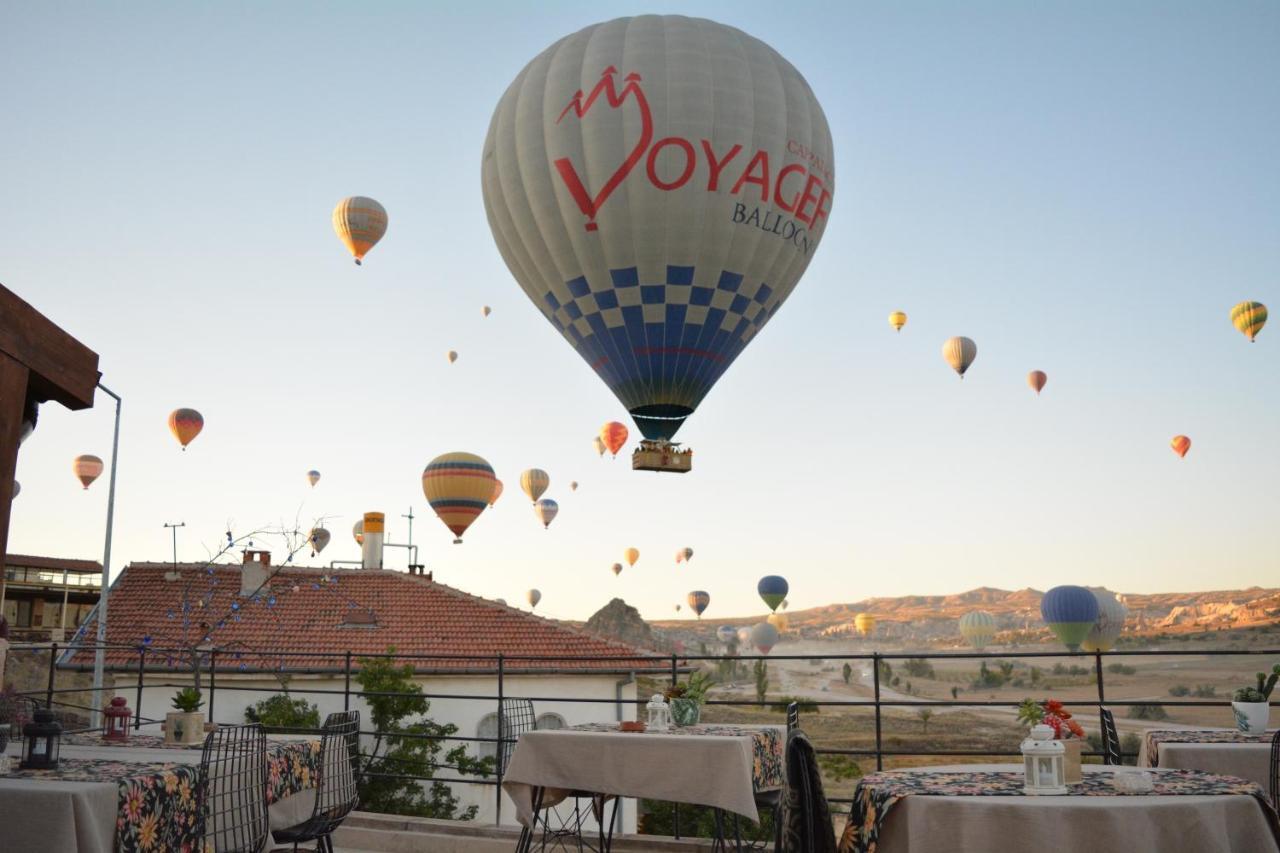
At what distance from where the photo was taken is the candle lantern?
463 cm

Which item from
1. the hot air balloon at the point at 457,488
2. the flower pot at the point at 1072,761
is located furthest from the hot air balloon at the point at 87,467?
the flower pot at the point at 1072,761

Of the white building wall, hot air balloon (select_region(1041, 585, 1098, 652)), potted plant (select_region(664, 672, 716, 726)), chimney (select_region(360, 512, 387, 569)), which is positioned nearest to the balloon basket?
the white building wall

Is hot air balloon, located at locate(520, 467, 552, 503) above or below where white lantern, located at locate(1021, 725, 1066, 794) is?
above

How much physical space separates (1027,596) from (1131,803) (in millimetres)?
78459

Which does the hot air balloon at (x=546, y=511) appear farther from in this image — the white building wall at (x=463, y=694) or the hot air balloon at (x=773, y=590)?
the white building wall at (x=463, y=694)

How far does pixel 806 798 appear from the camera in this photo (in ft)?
11.3

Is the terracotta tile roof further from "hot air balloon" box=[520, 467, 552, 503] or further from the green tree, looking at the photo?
"hot air balloon" box=[520, 467, 552, 503]

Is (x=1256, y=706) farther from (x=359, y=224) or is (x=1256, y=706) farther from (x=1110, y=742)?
(x=359, y=224)

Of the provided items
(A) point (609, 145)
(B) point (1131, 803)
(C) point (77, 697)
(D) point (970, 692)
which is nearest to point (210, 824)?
(B) point (1131, 803)

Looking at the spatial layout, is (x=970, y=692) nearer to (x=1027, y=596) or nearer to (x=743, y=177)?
(x=1027, y=596)

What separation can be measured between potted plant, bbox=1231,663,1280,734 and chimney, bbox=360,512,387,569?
1000 inches

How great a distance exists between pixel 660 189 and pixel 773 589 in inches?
1300

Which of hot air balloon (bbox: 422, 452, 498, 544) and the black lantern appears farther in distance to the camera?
hot air balloon (bbox: 422, 452, 498, 544)

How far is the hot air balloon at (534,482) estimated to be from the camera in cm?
3778
